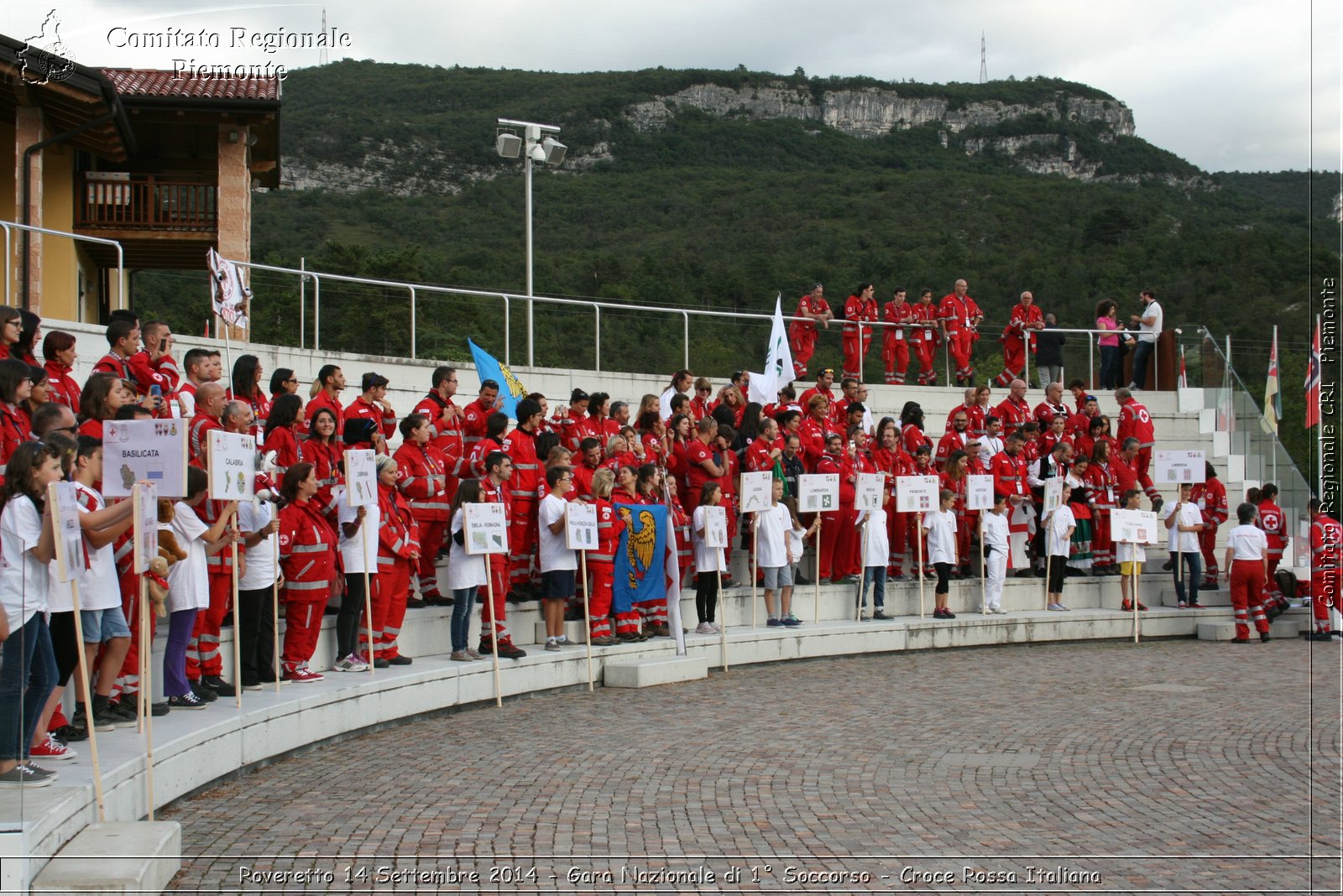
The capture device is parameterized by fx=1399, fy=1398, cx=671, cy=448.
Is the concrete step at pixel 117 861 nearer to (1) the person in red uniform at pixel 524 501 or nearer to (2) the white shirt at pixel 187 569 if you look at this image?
A: (2) the white shirt at pixel 187 569

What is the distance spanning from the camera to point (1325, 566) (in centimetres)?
1802

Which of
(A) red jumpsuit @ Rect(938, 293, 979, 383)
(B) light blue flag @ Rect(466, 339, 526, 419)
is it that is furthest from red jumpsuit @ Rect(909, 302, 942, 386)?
(B) light blue flag @ Rect(466, 339, 526, 419)

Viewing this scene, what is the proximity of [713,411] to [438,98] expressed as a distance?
2156 inches

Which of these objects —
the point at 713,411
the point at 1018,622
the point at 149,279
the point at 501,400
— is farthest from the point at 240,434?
the point at 149,279

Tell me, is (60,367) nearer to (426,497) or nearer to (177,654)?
(177,654)

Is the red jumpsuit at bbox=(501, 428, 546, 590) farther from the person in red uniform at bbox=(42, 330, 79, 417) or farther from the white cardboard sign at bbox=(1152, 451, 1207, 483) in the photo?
the white cardboard sign at bbox=(1152, 451, 1207, 483)

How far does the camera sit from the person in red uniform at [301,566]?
11.0 m

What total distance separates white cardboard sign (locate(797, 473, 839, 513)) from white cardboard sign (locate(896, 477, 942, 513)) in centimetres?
115

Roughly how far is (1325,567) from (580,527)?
10.4 meters

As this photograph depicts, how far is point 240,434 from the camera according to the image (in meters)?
9.65

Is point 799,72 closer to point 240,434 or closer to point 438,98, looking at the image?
point 438,98

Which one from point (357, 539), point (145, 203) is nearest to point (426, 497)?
point (357, 539)

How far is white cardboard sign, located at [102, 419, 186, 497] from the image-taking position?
7.79 metres

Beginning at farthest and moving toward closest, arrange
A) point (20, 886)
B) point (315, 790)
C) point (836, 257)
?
1. point (836, 257)
2. point (315, 790)
3. point (20, 886)
